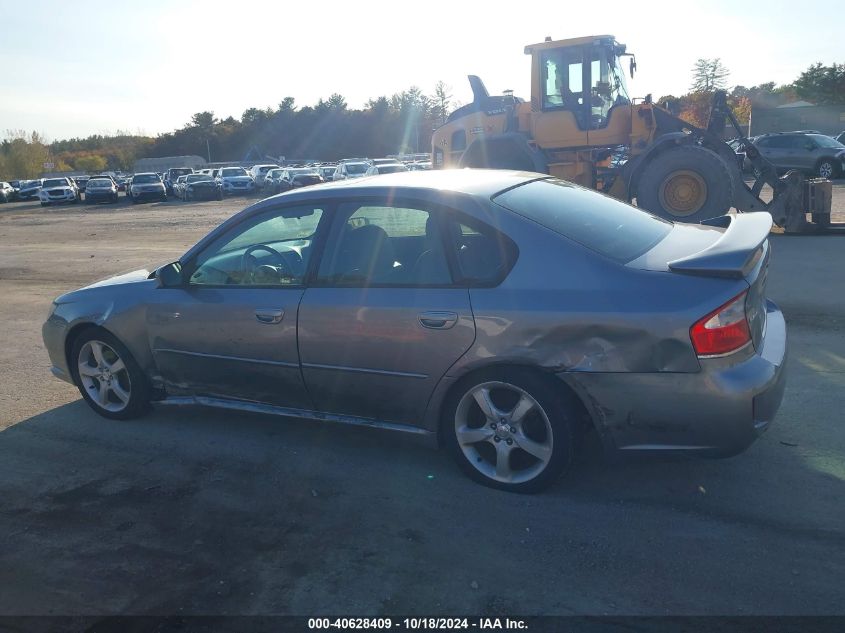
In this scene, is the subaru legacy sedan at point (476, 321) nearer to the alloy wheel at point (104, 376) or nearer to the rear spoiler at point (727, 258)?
the rear spoiler at point (727, 258)

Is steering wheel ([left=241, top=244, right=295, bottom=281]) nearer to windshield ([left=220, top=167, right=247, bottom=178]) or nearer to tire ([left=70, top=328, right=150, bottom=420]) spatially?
tire ([left=70, top=328, right=150, bottom=420])

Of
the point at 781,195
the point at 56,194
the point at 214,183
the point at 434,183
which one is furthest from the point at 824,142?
the point at 56,194

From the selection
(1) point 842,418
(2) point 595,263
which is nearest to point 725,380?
(2) point 595,263

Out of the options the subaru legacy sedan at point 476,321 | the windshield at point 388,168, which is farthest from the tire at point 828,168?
the subaru legacy sedan at point 476,321

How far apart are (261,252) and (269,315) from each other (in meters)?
0.60

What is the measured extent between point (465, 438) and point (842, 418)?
2400mm

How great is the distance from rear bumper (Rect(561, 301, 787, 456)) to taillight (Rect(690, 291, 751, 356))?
6 cm

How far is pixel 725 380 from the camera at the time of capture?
10.8 ft

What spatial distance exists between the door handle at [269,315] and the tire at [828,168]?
2594 cm

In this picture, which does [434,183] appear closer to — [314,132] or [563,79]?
[563,79]

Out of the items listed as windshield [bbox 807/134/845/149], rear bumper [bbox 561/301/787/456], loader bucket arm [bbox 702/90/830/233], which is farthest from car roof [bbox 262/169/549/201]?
windshield [bbox 807/134/845/149]

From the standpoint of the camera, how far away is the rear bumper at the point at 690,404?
329 cm

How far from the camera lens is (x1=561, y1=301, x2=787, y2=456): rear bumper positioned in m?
3.29

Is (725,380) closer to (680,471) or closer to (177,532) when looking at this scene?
(680,471)
